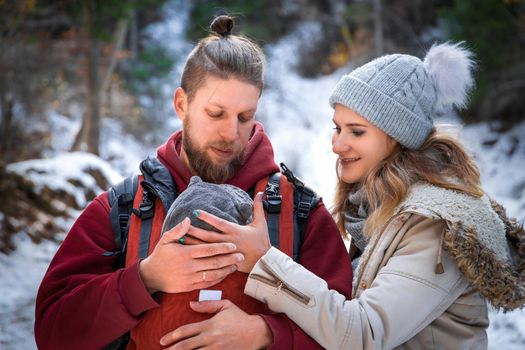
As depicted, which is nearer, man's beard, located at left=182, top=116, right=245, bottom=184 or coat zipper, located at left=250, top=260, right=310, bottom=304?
coat zipper, located at left=250, top=260, right=310, bottom=304

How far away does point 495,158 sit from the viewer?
11.2 metres

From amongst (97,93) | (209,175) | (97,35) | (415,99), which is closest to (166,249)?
(209,175)

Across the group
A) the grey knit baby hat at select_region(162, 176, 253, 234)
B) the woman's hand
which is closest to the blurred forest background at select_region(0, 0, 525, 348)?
the grey knit baby hat at select_region(162, 176, 253, 234)

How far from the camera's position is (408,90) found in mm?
2715

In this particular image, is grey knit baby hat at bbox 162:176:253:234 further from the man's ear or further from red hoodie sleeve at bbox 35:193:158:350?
the man's ear

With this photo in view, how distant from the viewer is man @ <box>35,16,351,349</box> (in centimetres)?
206

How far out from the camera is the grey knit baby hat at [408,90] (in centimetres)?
267

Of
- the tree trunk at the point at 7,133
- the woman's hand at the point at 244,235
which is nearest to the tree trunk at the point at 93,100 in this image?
the tree trunk at the point at 7,133

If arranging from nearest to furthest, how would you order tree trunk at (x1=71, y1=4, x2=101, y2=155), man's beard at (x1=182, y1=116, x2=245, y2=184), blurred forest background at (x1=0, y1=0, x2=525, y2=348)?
1. man's beard at (x1=182, y1=116, x2=245, y2=184)
2. blurred forest background at (x1=0, y1=0, x2=525, y2=348)
3. tree trunk at (x1=71, y1=4, x2=101, y2=155)

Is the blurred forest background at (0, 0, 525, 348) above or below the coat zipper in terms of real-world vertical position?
below

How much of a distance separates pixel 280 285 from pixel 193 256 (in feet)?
1.19

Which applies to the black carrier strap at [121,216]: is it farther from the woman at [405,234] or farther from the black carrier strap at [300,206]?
the black carrier strap at [300,206]

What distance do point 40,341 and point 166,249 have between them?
2.35ft

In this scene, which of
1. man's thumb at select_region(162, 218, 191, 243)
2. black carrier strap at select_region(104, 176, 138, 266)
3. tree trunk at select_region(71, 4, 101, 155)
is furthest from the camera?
tree trunk at select_region(71, 4, 101, 155)
